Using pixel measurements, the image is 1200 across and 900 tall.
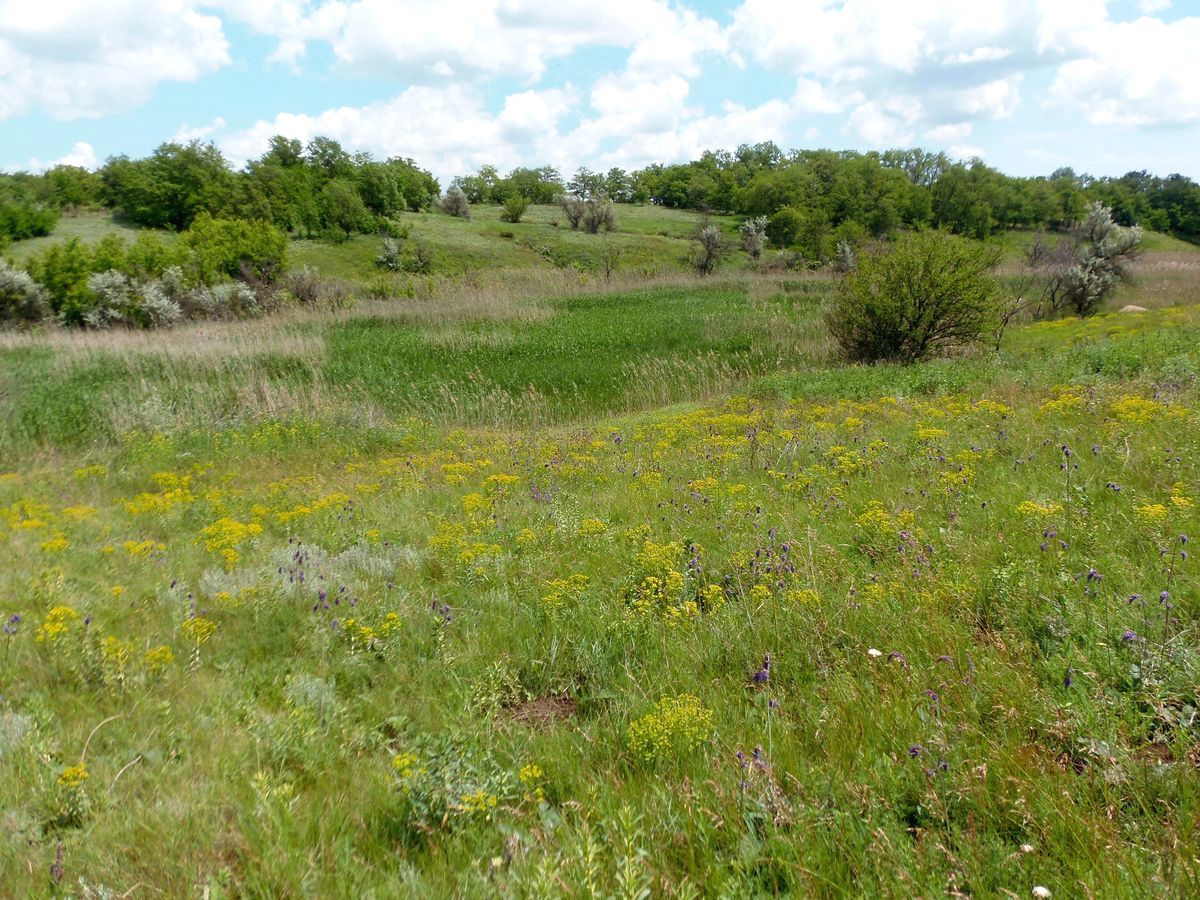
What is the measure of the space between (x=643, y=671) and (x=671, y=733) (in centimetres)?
62

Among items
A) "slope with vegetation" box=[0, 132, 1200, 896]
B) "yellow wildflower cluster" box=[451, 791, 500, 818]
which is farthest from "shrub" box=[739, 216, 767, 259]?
"yellow wildflower cluster" box=[451, 791, 500, 818]

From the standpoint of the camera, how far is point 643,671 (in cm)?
308

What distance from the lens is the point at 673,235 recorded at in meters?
65.9

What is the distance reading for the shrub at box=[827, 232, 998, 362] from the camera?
13609 millimetres

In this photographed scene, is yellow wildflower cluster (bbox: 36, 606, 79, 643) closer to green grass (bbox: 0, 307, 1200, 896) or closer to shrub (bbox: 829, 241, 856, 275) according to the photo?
green grass (bbox: 0, 307, 1200, 896)

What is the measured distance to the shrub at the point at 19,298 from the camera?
25531mm

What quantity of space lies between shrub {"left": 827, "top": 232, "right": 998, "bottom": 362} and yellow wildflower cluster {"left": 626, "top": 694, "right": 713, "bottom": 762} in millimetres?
13311

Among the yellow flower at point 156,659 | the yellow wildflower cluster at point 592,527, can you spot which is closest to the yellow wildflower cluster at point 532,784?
the yellow flower at point 156,659

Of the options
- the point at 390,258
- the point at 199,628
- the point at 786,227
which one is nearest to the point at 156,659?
the point at 199,628

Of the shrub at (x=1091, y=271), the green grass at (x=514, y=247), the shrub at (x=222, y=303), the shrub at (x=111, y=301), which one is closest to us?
the shrub at (x=1091, y=271)

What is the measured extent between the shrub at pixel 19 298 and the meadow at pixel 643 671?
24.1 m

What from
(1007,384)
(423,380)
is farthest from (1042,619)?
(423,380)

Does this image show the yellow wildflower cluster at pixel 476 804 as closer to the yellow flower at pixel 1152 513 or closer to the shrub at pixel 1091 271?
the yellow flower at pixel 1152 513

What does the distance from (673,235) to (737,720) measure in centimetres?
6720
